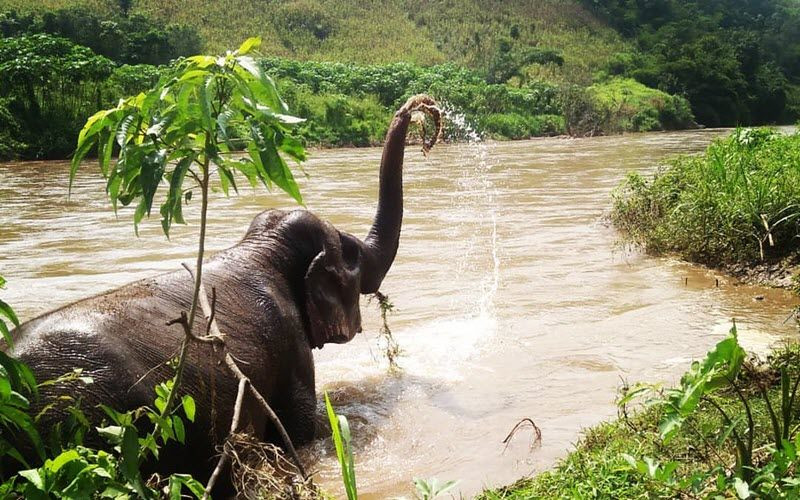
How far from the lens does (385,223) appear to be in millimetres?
5262

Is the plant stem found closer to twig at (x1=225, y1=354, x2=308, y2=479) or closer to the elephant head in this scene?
twig at (x1=225, y1=354, x2=308, y2=479)

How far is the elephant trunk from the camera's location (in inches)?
197

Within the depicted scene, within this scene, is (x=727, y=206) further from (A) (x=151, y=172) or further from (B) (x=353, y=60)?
(B) (x=353, y=60)

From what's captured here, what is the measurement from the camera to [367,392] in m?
5.65

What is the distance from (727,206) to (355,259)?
14.4ft

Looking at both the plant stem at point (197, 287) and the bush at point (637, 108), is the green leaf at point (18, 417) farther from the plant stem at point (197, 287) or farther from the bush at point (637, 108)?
the bush at point (637, 108)

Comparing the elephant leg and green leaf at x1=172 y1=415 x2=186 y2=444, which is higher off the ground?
green leaf at x1=172 y1=415 x2=186 y2=444

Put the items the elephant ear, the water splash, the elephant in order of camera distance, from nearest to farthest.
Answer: the elephant < the elephant ear < the water splash

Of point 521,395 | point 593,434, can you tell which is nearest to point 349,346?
point 521,395

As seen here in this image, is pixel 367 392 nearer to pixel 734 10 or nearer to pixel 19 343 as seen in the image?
pixel 19 343

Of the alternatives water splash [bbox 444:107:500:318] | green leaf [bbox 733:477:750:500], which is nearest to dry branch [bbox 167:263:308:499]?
green leaf [bbox 733:477:750:500]

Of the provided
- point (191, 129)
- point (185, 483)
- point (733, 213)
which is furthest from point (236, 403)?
point (733, 213)

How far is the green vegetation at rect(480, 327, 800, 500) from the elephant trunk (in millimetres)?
1666

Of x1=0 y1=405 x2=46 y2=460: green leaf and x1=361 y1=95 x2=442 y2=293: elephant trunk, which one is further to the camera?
x1=361 y1=95 x2=442 y2=293: elephant trunk
